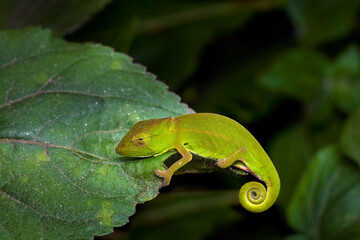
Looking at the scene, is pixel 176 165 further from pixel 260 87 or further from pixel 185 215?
pixel 260 87

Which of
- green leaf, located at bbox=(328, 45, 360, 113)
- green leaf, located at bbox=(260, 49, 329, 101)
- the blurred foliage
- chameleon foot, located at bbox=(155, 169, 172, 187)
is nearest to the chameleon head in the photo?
chameleon foot, located at bbox=(155, 169, 172, 187)

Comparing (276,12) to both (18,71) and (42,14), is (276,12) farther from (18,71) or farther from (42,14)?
(18,71)

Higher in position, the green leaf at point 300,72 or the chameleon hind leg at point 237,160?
the green leaf at point 300,72

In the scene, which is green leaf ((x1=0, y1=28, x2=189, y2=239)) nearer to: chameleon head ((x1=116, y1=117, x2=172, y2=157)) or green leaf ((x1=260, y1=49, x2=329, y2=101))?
chameleon head ((x1=116, y1=117, x2=172, y2=157))

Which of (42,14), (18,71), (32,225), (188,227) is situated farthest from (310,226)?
(42,14)

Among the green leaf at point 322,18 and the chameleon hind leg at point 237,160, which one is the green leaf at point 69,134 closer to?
the chameleon hind leg at point 237,160

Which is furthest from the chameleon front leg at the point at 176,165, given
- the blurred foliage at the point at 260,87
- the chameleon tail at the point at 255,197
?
the blurred foliage at the point at 260,87
